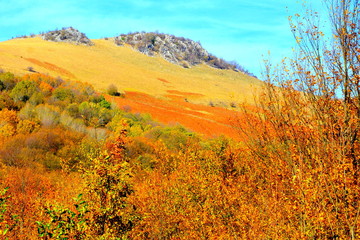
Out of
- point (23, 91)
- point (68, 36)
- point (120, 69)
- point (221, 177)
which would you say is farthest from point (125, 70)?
point (221, 177)

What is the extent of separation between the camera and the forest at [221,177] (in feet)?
25.8

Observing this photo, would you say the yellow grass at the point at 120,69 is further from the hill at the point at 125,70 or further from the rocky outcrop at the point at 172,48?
the rocky outcrop at the point at 172,48

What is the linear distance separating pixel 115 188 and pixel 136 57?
134 metres

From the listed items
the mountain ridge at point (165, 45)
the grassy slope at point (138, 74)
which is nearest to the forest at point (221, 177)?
the grassy slope at point (138, 74)

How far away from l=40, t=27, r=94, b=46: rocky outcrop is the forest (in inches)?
4439

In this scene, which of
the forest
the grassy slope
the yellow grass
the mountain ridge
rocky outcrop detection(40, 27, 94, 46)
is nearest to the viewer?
the forest

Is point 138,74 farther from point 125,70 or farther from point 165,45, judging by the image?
point 165,45

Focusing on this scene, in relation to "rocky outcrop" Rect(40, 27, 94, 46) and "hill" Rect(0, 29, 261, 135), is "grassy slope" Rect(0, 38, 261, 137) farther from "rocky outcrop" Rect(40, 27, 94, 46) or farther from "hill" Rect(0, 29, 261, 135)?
"rocky outcrop" Rect(40, 27, 94, 46)

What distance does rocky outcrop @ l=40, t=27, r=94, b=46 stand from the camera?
13332cm

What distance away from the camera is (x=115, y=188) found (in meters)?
7.99

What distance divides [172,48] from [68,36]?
5069 cm

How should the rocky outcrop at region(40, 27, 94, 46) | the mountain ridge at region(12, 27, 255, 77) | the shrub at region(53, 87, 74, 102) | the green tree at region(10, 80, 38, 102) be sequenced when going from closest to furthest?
1. the green tree at region(10, 80, 38, 102)
2. the shrub at region(53, 87, 74, 102)
3. the rocky outcrop at region(40, 27, 94, 46)
4. the mountain ridge at region(12, 27, 255, 77)

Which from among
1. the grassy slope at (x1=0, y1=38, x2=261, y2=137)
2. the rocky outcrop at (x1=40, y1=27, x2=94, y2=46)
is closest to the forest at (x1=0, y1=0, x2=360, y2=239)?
the grassy slope at (x1=0, y1=38, x2=261, y2=137)

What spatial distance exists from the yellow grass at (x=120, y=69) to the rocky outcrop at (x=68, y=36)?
5100mm
